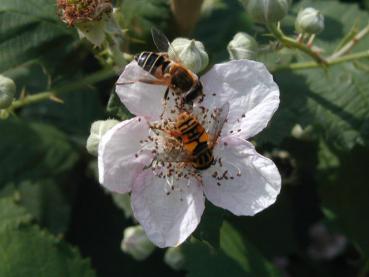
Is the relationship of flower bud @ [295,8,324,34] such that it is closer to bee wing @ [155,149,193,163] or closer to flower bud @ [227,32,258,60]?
flower bud @ [227,32,258,60]

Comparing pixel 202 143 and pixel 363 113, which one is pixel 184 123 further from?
pixel 363 113

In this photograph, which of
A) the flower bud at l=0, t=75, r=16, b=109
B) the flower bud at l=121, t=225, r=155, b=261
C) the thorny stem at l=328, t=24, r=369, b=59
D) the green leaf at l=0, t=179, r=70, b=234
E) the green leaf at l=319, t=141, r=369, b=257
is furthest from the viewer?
the green leaf at l=0, t=179, r=70, b=234

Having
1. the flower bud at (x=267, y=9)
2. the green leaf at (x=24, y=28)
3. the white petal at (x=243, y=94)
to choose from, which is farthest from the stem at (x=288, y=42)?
the green leaf at (x=24, y=28)

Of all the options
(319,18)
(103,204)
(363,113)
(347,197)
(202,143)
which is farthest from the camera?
(103,204)

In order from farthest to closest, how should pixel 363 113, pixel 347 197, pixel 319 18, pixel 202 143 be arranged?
pixel 347 197 → pixel 363 113 → pixel 319 18 → pixel 202 143

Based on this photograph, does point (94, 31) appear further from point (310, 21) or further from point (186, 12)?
point (310, 21)

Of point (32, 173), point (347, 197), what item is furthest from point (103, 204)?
point (347, 197)

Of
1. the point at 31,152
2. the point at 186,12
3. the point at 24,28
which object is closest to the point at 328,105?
the point at 186,12

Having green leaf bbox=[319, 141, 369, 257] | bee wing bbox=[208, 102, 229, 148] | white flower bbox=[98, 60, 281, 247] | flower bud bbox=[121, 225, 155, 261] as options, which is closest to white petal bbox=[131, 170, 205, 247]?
white flower bbox=[98, 60, 281, 247]
